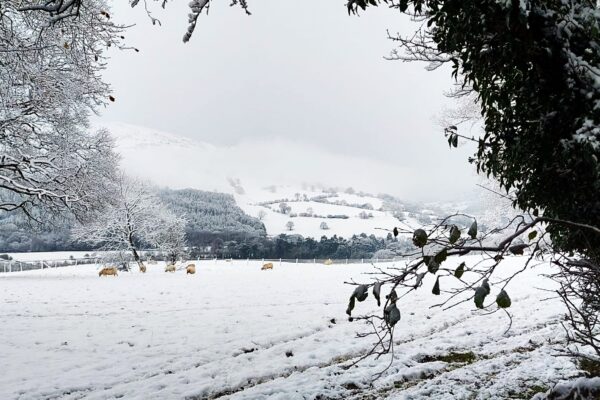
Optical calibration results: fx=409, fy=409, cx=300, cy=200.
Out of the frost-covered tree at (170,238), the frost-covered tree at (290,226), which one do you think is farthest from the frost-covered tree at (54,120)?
the frost-covered tree at (290,226)

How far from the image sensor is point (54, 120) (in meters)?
12.7

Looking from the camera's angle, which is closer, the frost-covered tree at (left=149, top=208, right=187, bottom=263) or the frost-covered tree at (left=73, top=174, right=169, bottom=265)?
the frost-covered tree at (left=73, top=174, right=169, bottom=265)

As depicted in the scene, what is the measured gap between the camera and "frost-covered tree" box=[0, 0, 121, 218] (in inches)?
274

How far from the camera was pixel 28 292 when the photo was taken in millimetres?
14391

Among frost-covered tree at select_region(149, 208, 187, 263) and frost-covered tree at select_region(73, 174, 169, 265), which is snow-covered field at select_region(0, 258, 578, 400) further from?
frost-covered tree at select_region(149, 208, 187, 263)

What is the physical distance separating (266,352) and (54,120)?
10623mm

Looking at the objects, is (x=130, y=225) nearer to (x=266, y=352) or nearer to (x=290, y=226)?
(x=266, y=352)

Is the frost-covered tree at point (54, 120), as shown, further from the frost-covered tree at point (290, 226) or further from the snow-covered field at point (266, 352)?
the frost-covered tree at point (290, 226)

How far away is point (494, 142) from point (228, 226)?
98893 millimetres

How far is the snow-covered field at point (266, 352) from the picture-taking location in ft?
15.5

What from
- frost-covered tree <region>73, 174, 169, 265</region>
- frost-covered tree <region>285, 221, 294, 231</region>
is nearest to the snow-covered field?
frost-covered tree <region>73, 174, 169, 265</region>

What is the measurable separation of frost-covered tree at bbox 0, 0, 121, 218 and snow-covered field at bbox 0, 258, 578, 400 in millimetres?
4032

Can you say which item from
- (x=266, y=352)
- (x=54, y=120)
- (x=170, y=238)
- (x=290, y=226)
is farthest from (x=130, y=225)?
(x=290, y=226)

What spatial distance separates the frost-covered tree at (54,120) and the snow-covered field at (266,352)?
4032mm
